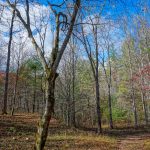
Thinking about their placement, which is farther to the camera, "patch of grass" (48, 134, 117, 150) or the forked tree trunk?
"patch of grass" (48, 134, 117, 150)

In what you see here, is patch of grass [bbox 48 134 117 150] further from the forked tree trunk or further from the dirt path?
the forked tree trunk

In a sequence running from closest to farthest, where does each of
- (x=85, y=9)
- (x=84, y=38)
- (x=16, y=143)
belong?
(x=85, y=9), (x=16, y=143), (x=84, y=38)

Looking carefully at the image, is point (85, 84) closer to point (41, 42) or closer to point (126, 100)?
point (126, 100)

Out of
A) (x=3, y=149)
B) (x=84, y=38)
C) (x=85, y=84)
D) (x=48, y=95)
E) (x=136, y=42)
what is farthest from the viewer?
(x=85, y=84)

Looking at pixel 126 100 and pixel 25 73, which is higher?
pixel 25 73

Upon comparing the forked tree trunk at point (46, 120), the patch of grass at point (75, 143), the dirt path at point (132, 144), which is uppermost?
the forked tree trunk at point (46, 120)

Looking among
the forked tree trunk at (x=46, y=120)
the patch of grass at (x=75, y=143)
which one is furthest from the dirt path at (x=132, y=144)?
the forked tree trunk at (x=46, y=120)

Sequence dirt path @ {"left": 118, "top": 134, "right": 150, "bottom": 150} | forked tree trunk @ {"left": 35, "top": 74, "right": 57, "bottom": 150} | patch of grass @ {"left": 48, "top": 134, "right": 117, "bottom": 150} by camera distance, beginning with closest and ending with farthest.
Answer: forked tree trunk @ {"left": 35, "top": 74, "right": 57, "bottom": 150}, patch of grass @ {"left": 48, "top": 134, "right": 117, "bottom": 150}, dirt path @ {"left": 118, "top": 134, "right": 150, "bottom": 150}

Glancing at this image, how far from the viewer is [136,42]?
123 feet

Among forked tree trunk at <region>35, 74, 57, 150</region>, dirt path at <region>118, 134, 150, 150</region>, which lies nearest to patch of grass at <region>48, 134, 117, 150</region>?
dirt path at <region>118, 134, 150, 150</region>

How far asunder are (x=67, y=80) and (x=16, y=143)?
71.2ft

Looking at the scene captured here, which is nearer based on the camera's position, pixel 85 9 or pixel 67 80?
pixel 85 9

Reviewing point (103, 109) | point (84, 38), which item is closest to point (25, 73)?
point (103, 109)

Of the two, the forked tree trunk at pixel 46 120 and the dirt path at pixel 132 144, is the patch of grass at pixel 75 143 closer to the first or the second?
the dirt path at pixel 132 144
